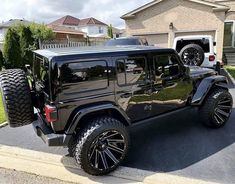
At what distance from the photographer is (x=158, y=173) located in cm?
340

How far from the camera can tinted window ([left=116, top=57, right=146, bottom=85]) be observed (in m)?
3.57

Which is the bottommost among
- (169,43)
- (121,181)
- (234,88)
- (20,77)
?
(121,181)

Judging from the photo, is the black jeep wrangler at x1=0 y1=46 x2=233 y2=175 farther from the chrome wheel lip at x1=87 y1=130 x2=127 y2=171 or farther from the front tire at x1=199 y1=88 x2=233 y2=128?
the front tire at x1=199 y1=88 x2=233 y2=128

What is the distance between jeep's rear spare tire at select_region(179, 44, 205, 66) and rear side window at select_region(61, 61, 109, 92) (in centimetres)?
443

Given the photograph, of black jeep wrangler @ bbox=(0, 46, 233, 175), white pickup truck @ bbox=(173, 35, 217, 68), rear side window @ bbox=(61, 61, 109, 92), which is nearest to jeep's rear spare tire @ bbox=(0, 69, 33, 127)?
black jeep wrangler @ bbox=(0, 46, 233, 175)

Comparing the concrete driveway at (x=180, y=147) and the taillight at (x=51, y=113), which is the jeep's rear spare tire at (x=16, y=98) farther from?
the concrete driveway at (x=180, y=147)

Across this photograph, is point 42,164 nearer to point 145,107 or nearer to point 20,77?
point 20,77

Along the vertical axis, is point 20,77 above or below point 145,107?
above

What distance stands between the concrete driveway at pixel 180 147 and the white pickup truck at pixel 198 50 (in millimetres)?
2346

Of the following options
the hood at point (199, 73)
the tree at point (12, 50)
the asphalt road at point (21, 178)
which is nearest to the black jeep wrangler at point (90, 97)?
the asphalt road at point (21, 178)

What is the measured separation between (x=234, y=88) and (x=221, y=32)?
7070mm

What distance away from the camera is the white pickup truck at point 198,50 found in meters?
Result: 7.19

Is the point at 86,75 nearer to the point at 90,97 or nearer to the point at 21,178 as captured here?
the point at 90,97

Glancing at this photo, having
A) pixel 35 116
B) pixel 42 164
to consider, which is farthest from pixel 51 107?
pixel 42 164
